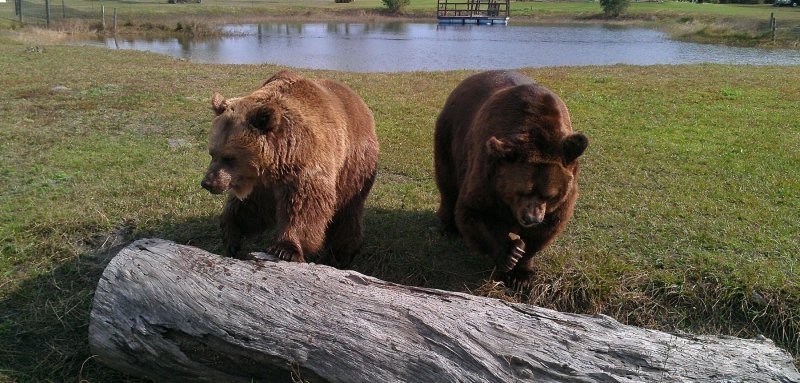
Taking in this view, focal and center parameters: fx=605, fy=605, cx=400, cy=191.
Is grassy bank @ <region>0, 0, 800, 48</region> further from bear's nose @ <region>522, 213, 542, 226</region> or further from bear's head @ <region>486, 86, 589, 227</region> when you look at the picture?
bear's nose @ <region>522, 213, 542, 226</region>

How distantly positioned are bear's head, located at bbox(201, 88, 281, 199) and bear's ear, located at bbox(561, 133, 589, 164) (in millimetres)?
2090

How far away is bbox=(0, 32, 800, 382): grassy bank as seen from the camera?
488 centimetres

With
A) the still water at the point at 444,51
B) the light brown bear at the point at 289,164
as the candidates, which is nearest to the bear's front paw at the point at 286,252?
the light brown bear at the point at 289,164

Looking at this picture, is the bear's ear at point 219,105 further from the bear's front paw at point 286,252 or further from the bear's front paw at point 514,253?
the bear's front paw at point 514,253

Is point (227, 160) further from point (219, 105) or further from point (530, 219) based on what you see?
point (530, 219)

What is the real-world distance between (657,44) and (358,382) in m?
35.4

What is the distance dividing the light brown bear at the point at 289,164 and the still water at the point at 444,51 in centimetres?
1649

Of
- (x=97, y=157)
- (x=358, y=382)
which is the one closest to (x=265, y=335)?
(x=358, y=382)

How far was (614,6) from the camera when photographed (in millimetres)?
61438

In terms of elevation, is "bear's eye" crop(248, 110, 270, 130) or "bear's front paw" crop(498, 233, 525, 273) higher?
"bear's eye" crop(248, 110, 270, 130)

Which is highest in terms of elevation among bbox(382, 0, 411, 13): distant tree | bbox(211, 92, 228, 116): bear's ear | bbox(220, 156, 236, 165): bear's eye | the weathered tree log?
bbox(382, 0, 411, 13): distant tree

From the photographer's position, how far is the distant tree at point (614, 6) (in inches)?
2409

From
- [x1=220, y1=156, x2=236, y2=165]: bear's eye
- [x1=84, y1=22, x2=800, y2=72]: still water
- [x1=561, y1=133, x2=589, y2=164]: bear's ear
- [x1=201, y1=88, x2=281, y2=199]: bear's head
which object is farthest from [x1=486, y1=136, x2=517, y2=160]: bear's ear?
[x1=84, y1=22, x2=800, y2=72]: still water

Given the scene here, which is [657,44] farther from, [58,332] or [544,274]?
[58,332]
